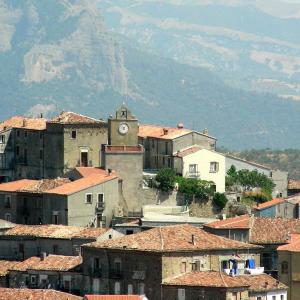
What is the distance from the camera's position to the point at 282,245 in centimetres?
9981

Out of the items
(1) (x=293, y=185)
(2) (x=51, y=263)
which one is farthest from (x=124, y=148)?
(1) (x=293, y=185)

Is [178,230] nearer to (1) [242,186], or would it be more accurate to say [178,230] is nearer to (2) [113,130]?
(2) [113,130]

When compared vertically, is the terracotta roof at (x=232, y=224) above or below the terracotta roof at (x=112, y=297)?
above

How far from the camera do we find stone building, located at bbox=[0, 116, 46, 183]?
123375 mm

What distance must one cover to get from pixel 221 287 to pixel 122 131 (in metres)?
32.0

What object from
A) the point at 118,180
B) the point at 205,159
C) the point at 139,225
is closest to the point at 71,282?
the point at 139,225

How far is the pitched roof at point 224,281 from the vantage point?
3457 inches

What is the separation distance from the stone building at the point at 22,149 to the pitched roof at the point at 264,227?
20881mm

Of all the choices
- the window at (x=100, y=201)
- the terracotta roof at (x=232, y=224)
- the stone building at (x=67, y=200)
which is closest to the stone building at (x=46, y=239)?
the stone building at (x=67, y=200)

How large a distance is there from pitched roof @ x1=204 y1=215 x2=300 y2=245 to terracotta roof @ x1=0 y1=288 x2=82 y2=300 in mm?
15584

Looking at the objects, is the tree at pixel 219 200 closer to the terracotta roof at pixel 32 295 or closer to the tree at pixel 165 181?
the tree at pixel 165 181

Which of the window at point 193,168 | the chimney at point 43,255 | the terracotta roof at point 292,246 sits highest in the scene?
the window at point 193,168

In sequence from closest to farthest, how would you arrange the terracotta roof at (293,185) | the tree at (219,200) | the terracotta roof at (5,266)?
the terracotta roof at (5,266) → the tree at (219,200) → the terracotta roof at (293,185)

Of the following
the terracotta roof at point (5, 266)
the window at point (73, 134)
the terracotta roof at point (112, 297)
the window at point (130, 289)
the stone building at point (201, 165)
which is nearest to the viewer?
the terracotta roof at point (112, 297)
